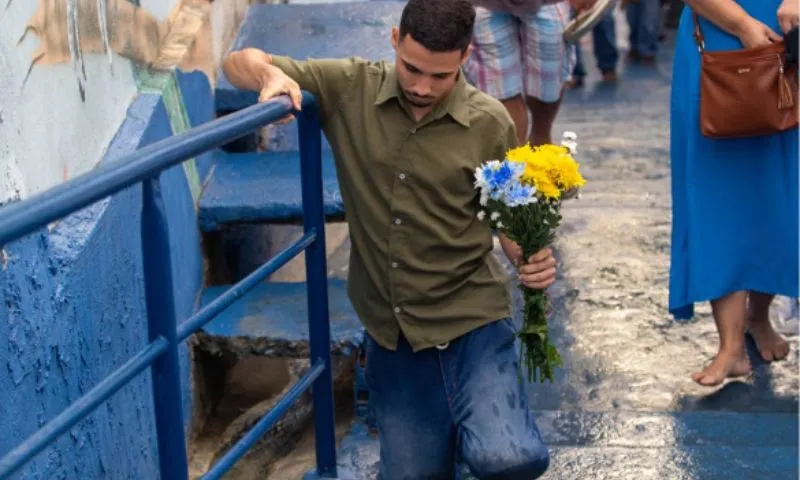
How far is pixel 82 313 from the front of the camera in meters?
3.17

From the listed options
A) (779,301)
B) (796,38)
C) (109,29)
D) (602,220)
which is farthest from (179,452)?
(602,220)

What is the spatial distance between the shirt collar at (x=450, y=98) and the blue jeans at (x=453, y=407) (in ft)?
1.80

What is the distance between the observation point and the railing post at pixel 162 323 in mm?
2504

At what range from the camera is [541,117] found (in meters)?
6.34

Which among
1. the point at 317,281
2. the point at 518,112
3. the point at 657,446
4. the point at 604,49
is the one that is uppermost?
the point at 317,281

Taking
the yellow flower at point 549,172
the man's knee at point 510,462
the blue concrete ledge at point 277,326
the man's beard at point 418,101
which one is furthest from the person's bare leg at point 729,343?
the man's beard at point 418,101

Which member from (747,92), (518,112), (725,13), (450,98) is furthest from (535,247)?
(518,112)

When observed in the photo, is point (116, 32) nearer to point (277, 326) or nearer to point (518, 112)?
point (277, 326)

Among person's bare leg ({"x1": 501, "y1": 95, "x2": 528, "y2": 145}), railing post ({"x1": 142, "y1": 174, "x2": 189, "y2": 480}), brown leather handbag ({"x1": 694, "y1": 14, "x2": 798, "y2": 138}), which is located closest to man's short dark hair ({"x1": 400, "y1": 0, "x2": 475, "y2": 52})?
railing post ({"x1": 142, "y1": 174, "x2": 189, "y2": 480})

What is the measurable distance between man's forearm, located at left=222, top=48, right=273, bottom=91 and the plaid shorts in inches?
104

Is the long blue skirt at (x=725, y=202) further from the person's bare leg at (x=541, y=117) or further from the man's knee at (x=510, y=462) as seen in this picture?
the person's bare leg at (x=541, y=117)

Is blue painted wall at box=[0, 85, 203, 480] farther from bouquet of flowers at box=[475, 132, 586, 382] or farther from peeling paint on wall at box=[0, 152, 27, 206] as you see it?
A: bouquet of flowers at box=[475, 132, 586, 382]

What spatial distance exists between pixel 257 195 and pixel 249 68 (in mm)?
1543

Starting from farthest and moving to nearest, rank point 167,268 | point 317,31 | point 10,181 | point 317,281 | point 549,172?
point 317,31 < point 317,281 < point 549,172 < point 10,181 < point 167,268
